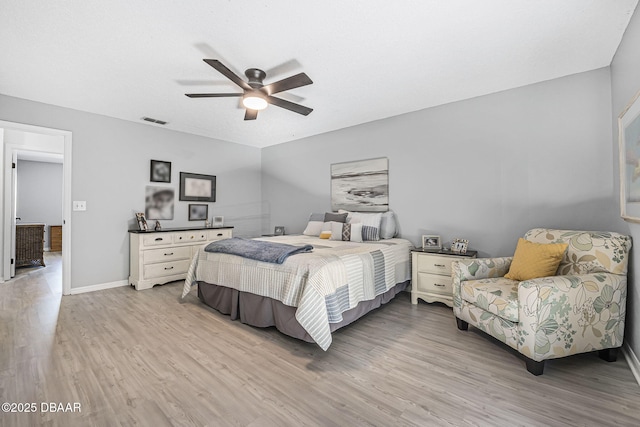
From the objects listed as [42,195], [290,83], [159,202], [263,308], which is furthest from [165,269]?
[42,195]

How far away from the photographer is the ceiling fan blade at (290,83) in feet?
7.74

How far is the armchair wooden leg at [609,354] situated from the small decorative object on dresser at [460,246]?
4.30 feet

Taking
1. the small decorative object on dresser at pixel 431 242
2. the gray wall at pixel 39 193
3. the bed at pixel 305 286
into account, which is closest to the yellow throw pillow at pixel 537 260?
the small decorative object on dresser at pixel 431 242

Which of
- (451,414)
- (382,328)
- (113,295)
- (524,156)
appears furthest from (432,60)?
(113,295)

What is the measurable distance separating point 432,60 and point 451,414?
2.67 metres

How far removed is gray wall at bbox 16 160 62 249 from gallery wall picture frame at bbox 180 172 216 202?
553 centimetres

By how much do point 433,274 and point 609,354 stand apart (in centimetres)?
147

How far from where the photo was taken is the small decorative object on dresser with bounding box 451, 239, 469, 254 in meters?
3.17

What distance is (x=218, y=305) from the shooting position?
3.04 meters

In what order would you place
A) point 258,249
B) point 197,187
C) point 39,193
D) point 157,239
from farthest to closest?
point 39,193 < point 197,187 < point 157,239 < point 258,249

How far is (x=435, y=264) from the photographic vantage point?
3.22 meters

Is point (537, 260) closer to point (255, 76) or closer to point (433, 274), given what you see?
point (433, 274)

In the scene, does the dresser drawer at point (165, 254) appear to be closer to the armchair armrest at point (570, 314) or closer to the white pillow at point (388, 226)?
the white pillow at point (388, 226)

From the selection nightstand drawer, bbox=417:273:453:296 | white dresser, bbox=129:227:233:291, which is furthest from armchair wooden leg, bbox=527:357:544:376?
white dresser, bbox=129:227:233:291
